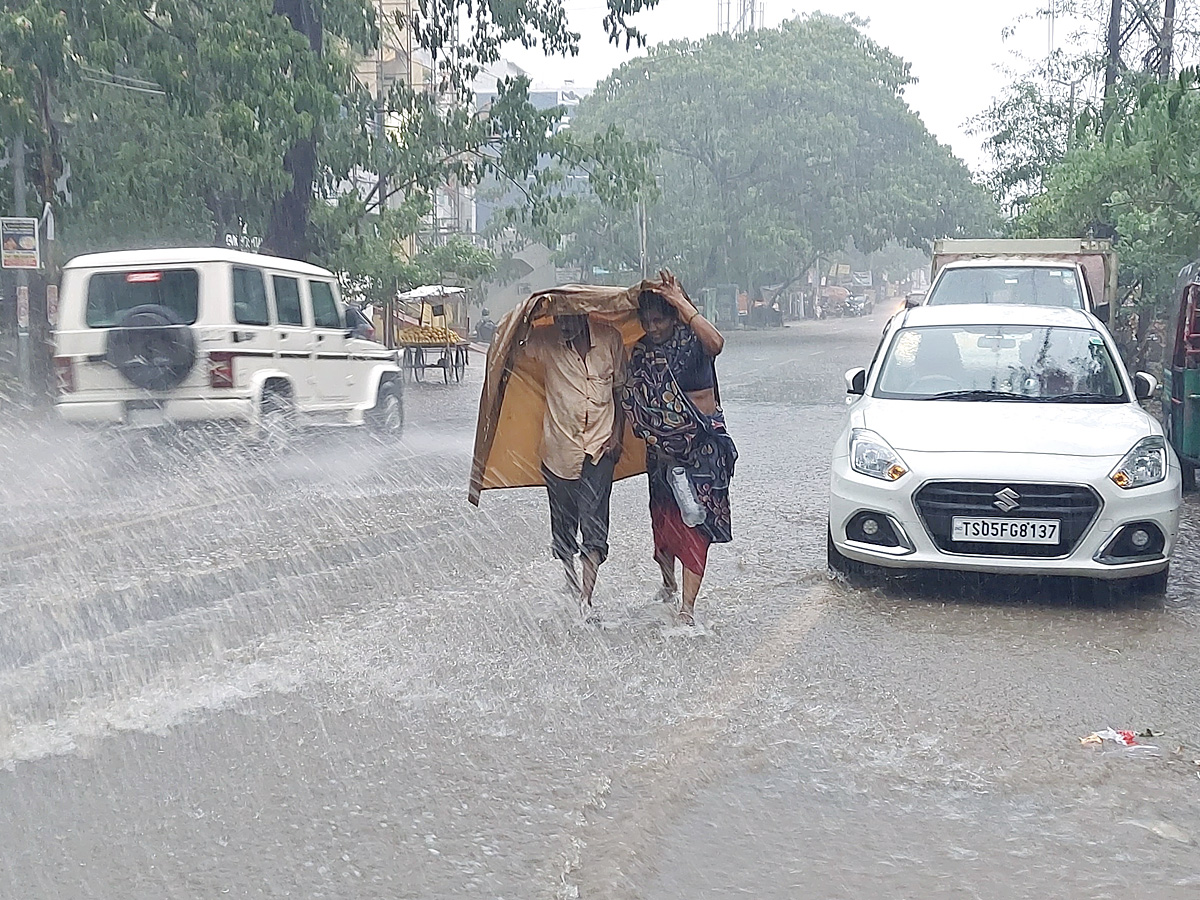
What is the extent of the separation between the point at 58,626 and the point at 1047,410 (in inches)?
201

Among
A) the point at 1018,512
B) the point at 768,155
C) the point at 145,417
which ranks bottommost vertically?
the point at 145,417

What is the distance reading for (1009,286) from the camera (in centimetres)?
1722

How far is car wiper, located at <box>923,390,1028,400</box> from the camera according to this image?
7.82 m

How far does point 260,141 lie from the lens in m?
16.9

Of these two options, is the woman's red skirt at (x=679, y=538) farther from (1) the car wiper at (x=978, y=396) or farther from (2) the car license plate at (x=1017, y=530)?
(1) the car wiper at (x=978, y=396)

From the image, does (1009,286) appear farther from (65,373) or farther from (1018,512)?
(1018,512)

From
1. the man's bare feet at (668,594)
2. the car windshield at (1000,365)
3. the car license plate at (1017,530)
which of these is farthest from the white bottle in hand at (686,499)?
the car windshield at (1000,365)

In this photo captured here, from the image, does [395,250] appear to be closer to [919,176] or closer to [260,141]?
[260,141]

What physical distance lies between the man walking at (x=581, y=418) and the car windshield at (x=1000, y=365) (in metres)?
2.21

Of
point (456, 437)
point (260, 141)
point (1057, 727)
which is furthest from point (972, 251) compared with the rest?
point (1057, 727)

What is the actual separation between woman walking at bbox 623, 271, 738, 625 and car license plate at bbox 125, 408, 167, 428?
662 cm

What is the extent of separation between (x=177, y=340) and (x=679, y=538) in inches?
260

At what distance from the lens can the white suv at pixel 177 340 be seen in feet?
38.7

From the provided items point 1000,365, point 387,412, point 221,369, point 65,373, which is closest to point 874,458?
point 1000,365
